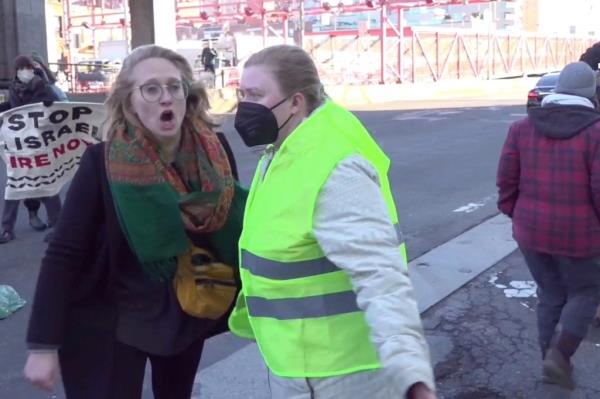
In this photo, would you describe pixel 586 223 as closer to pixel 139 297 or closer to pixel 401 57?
pixel 139 297

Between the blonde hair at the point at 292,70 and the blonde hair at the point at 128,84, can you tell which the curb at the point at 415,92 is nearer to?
the blonde hair at the point at 128,84

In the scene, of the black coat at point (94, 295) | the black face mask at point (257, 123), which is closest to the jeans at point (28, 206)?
the black coat at point (94, 295)

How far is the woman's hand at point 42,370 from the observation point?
266cm

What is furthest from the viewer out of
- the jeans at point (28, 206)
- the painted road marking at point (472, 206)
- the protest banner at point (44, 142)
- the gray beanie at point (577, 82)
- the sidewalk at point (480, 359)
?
the painted road marking at point (472, 206)

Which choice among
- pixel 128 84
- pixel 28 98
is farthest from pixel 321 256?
pixel 28 98

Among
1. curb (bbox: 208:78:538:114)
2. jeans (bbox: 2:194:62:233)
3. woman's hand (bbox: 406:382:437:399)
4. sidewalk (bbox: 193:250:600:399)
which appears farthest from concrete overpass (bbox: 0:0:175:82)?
woman's hand (bbox: 406:382:437:399)

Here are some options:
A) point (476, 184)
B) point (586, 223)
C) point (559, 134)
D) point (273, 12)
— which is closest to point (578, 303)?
point (586, 223)

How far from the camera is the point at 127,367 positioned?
2.88 metres

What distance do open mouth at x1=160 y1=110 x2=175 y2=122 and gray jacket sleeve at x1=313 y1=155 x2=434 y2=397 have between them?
96 cm

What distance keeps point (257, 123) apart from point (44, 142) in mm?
6128

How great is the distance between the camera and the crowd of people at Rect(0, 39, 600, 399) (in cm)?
202

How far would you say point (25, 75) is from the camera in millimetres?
8484

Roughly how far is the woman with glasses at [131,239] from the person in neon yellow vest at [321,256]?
555mm

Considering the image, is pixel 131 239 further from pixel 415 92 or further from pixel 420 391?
pixel 415 92
